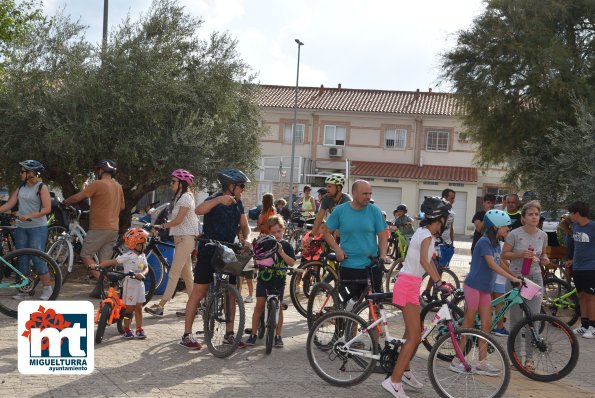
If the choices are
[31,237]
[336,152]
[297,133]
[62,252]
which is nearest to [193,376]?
[31,237]

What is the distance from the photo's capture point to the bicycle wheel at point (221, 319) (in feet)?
25.7

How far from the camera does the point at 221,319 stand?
7.93m

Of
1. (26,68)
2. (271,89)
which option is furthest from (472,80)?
(271,89)

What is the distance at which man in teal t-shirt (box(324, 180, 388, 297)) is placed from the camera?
8055 mm

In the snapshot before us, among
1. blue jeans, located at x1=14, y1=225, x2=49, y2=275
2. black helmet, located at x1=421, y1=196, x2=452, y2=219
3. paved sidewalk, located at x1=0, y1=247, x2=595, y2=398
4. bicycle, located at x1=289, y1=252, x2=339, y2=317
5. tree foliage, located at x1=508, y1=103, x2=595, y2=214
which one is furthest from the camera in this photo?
tree foliage, located at x1=508, y1=103, x2=595, y2=214

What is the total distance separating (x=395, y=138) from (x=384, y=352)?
4463cm

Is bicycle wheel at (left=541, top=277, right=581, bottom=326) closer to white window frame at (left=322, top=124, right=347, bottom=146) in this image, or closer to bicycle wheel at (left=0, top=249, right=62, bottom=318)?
bicycle wheel at (left=0, top=249, right=62, bottom=318)

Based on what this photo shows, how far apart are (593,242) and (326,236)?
3.89 m

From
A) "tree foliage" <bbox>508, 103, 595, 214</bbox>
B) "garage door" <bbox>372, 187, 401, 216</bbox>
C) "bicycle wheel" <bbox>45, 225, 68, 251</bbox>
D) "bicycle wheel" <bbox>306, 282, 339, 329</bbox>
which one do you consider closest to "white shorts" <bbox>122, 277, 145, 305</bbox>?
"bicycle wheel" <bbox>306, 282, 339, 329</bbox>

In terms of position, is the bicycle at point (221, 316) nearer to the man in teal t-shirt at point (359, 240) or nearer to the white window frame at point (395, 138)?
the man in teal t-shirt at point (359, 240)

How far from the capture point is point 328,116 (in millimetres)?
51375

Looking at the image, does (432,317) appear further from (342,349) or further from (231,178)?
(231,178)

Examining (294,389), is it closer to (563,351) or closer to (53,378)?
(53,378)

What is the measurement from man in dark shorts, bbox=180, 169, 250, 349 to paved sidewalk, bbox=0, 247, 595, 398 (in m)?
0.35
